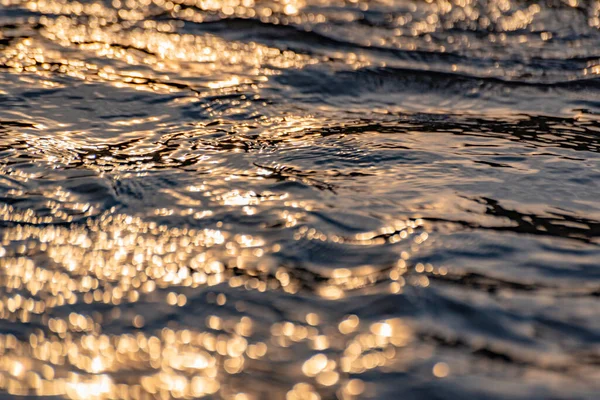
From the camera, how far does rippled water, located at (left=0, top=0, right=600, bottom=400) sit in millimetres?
1633

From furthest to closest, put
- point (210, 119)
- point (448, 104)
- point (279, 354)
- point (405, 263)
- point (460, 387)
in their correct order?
point (448, 104), point (210, 119), point (405, 263), point (279, 354), point (460, 387)

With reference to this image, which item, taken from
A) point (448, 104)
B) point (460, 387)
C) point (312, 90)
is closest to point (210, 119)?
point (312, 90)

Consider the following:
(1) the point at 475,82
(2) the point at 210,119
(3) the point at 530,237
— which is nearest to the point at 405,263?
(3) the point at 530,237

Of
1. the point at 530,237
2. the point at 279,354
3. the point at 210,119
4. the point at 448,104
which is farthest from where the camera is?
the point at 448,104

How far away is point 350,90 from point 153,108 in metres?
0.90

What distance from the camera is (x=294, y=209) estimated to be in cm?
230

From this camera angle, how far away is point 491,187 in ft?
8.09

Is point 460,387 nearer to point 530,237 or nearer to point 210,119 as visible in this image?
point 530,237

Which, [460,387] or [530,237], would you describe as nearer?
[460,387]

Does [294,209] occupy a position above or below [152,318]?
above

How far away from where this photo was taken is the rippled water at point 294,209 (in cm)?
163

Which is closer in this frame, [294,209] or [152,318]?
[152,318]

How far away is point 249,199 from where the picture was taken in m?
2.36

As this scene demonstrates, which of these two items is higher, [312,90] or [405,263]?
[312,90]
